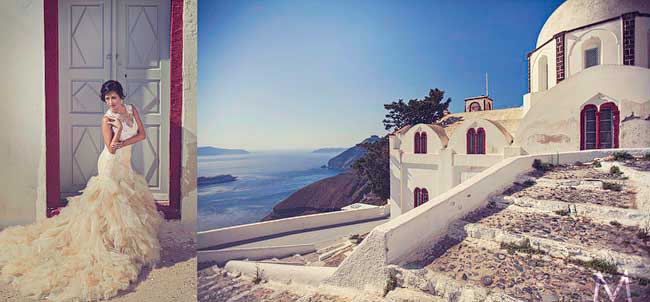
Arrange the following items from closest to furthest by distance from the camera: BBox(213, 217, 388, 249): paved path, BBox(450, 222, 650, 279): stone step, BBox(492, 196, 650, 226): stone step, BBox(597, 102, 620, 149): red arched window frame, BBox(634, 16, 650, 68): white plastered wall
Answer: BBox(450, 222, 650, 279): stone step, BBox(492, 196, 650, 226): stone step, BBox(597, 102, 620, 149): red arched window frame, BBox(634, 16, 650, 68): white plastered wall, BBox(213, 217, 388, 249): paved path

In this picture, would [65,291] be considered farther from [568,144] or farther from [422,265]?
[568,144]

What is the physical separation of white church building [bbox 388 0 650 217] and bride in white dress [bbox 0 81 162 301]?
2607 millimetres

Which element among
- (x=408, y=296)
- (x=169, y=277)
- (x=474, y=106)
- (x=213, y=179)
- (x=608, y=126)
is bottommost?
(x=169, y=277)

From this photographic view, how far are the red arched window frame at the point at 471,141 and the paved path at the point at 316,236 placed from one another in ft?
4.51

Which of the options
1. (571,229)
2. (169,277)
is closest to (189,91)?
(169,277)

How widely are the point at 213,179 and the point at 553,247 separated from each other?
2.59m

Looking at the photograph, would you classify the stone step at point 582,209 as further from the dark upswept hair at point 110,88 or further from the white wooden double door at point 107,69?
the dark upswept hair at point 110,88

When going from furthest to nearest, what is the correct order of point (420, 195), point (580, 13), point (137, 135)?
1. point (420, 195)
2. point (580, 13)
3. point (137, 135)

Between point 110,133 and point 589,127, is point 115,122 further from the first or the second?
point 589,127

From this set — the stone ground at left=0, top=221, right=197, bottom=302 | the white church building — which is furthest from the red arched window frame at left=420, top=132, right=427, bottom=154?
the stone ground at left=0, top=221, right=197, bottom=302

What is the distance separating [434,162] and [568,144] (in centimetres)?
127

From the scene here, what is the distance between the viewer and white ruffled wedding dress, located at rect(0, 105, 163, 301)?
212cm

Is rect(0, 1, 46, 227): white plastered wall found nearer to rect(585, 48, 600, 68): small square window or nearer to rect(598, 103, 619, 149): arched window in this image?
rect(598, 103, 619, 149): arched window

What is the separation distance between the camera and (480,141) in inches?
136
